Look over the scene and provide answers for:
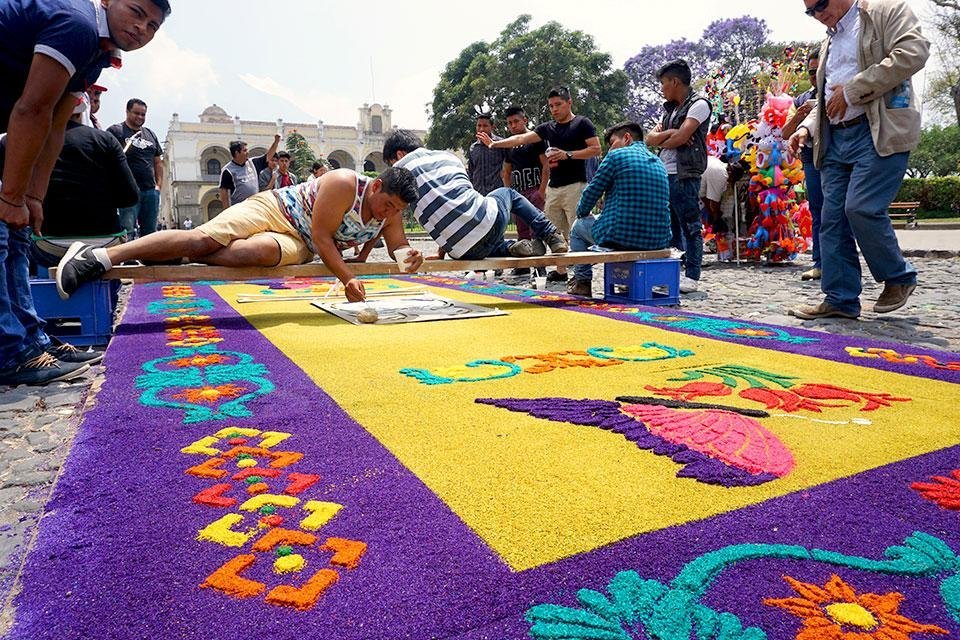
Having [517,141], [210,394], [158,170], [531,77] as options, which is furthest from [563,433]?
[531,77]

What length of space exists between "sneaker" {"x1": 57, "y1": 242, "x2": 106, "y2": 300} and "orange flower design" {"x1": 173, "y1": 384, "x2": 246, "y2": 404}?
1361 millimetres

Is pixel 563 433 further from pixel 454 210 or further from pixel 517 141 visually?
pixel 517 141

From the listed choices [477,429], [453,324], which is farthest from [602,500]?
[453,324]

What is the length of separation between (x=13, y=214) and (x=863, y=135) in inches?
162

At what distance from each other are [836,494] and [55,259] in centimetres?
430

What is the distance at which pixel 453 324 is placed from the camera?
12.0 feet

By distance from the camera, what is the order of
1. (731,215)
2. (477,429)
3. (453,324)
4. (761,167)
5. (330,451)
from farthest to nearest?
1. (731,215)
2. (761,167)
3. (453,324)
4. (477,429)
5. (330,451)

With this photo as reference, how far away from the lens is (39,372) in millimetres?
2549

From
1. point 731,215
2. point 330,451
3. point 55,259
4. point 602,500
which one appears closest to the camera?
point 602,500

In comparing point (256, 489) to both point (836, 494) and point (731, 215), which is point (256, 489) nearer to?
point (836, 494)

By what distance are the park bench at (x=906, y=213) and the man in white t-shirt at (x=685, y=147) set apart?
1491 cm

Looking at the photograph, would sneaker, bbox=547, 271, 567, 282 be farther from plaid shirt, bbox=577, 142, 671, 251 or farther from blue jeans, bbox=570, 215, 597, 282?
plaid shirt, bbox=577, 142, 671, 251

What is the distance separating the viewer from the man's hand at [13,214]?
2.33 meters

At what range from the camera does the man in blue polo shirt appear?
7.01ft
